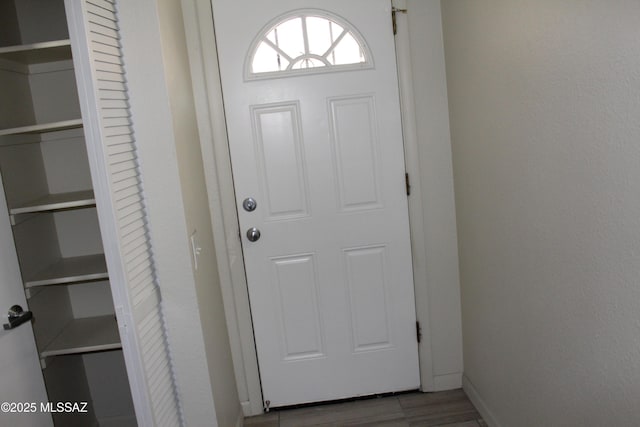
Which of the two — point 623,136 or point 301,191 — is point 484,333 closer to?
point 301,191

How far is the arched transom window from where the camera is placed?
252 centimetres

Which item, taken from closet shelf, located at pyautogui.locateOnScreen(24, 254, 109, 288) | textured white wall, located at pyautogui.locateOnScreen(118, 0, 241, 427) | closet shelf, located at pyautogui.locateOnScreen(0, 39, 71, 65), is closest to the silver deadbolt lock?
textured white wall, located at pyautogui.locateOnScreen(118, 0, 241, 427)

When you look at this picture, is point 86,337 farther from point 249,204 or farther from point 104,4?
point 104,4

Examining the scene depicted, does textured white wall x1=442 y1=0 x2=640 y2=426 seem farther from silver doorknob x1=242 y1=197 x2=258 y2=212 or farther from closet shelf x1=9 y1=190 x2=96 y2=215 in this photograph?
closet shelf x1=9 y1=190 x2=96 y2=215

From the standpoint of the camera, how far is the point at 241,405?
109 inches

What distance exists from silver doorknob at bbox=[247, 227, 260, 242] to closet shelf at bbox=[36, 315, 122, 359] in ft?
2.50

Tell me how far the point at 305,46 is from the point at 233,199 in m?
0.83

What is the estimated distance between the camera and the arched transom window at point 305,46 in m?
2.52

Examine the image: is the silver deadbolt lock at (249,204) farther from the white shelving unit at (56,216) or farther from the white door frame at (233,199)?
the white shelving unit at (56,216)

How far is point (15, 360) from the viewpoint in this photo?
6.23 ft

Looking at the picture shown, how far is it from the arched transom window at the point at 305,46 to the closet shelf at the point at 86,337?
4.54ft

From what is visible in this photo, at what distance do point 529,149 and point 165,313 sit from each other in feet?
5.00

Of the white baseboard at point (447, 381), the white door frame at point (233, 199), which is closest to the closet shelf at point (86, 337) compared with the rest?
the white door frame at point (233, 199)

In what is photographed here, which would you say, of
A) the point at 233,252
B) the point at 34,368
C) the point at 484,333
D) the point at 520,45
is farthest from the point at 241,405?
the point at 520,45
